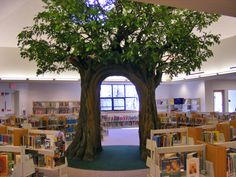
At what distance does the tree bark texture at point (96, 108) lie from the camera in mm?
7645

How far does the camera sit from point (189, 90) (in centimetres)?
1536

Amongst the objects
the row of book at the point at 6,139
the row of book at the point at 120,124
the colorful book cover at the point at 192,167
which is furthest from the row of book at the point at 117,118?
the colorful book cover at the point at 192,167

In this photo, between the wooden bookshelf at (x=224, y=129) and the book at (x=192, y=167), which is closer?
the book at (x=192, y=167)

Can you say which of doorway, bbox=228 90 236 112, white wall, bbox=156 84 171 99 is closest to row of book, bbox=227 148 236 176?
doorway, bbox=228 90 236 112

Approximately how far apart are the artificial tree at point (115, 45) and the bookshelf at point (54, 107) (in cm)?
682

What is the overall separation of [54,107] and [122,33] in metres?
8.57

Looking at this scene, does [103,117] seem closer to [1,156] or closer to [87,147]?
[87,147]

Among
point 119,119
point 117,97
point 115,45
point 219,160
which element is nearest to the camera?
point 219,160

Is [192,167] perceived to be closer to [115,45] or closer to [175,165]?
[175,165]

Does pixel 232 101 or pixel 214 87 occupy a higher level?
pixel 214 87

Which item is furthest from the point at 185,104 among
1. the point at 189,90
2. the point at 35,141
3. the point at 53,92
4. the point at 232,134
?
the point at 35,141

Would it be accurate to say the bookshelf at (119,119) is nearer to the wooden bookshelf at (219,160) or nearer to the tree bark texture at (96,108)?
the tree bark texture at (96,108)

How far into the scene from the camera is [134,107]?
1730 centimetres

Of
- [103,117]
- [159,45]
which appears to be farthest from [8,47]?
[159,45]
